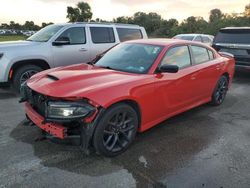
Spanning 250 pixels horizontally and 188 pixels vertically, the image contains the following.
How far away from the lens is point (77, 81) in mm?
3955

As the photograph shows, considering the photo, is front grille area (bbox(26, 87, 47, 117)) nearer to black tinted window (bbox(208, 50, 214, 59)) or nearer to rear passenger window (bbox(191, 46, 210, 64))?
rear passenger window (bbox(191, 46, 210, 64))

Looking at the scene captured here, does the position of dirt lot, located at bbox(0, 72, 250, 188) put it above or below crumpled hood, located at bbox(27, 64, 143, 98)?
below

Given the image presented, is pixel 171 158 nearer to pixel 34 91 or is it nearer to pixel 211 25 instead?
pixel 34 91

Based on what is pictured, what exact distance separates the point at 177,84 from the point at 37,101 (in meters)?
2.29

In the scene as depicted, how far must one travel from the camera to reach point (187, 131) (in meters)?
5.02

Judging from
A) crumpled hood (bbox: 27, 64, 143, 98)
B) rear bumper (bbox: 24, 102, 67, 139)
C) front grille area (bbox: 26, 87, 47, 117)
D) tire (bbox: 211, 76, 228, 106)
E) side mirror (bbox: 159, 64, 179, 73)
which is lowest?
tire (bbox: 211, 76, 228, 106)

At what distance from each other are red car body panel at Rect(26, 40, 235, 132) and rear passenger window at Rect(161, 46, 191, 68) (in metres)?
0.09

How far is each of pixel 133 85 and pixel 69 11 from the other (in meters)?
48.2

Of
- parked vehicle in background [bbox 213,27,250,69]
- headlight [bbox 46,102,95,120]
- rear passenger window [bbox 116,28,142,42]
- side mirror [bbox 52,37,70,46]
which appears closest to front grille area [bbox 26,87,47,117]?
headlight [bbox 46,102,95,120]

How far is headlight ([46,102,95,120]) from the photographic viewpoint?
3.50m

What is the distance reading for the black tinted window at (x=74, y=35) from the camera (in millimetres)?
7727

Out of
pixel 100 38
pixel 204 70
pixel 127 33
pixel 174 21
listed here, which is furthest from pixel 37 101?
pixel 174 21

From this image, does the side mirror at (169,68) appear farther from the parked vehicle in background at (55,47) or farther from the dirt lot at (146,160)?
the parked vehicle in background at (55,47)

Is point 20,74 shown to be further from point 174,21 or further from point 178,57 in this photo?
point 174,21
